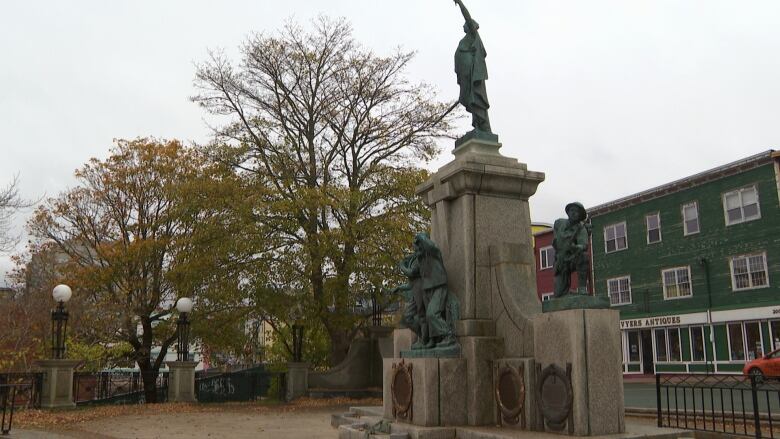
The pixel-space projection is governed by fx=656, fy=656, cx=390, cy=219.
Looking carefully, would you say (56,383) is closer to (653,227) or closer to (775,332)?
(775,332)

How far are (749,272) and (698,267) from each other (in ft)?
9.27

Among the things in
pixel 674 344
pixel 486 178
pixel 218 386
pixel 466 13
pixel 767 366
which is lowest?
pixel 218 386

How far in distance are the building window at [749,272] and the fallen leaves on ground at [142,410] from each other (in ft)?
62.0

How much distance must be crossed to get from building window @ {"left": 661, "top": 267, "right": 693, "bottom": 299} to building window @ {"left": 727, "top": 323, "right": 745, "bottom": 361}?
283 centimetres

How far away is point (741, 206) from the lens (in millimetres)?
30266

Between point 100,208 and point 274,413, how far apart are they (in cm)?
1464

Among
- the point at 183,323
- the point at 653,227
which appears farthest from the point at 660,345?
the point at 183,323

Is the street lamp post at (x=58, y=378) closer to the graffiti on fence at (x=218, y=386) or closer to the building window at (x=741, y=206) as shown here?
the graffiti on fence at (x=218, y=386)

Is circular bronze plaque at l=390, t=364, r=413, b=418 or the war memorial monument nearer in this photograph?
the war memorial monument

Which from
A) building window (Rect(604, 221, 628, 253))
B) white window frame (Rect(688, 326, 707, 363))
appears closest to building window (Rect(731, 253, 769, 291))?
white window frame (Rect(688, 326, 707, 363))

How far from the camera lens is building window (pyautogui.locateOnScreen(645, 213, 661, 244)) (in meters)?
34.8

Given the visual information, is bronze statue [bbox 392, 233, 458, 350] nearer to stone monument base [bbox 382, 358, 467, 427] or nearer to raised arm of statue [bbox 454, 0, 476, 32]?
stone monument base [bbox 382, 358, 467, 427]

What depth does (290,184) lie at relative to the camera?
72.6ft

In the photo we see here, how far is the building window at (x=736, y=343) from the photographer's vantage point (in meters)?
29.7
